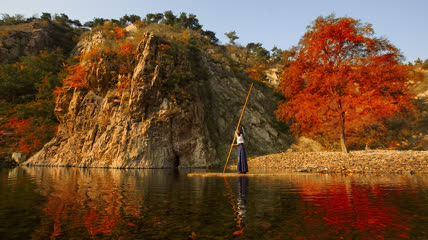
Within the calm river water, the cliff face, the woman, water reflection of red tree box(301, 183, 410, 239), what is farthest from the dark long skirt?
the cliff face

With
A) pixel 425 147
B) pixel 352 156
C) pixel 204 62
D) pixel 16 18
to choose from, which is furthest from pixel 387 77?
pixel 16 18

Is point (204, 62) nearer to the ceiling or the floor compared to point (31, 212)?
nearer to the ceiling

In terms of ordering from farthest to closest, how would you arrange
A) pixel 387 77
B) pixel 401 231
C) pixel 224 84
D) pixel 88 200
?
1. pixel 224 84
2. pixel 387 77
3. pixel 88 200
4. pixel 401 231

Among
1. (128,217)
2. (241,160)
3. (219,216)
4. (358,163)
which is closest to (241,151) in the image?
(241,160)

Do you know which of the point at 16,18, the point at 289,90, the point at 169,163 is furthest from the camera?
the point at 16,18

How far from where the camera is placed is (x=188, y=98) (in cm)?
2975

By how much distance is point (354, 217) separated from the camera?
5488 millimetres

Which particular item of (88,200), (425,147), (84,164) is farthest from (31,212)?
(425,147)

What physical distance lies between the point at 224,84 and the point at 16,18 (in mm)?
49038

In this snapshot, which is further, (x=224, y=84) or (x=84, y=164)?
(x=224, y=84)

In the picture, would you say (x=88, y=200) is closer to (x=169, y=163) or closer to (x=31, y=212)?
(x=31, y=212)

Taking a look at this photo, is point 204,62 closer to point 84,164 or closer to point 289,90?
point 289,90

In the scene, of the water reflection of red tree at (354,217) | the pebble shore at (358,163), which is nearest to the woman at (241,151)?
the pebble shore at (358,163)

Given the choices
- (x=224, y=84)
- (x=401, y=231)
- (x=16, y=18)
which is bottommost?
(x=401, y=231)
